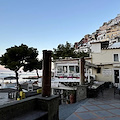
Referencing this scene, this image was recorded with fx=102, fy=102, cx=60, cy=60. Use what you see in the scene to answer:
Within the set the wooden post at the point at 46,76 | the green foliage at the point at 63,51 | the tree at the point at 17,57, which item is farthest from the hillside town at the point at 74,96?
the tree at the point at 17,57

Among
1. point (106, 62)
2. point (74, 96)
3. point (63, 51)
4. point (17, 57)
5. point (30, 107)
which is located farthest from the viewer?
point (17, 57)

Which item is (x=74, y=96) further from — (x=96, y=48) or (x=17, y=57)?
(x=17, y=57)

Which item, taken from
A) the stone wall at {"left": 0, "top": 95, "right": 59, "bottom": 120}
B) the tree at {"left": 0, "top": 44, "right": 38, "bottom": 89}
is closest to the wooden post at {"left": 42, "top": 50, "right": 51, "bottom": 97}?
the stone wall at {"left": 0, "top": 95, "right": 59, "bottom": 120}

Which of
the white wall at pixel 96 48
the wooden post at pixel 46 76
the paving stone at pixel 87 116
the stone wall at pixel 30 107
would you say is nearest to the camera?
the stone wall at pixel 30 107

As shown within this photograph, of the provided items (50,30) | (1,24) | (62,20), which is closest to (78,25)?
(62,20)

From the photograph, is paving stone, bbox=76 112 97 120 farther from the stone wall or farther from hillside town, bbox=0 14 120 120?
the stone wall

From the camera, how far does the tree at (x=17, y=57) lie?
22.3m

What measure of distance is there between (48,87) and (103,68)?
38.1 ft

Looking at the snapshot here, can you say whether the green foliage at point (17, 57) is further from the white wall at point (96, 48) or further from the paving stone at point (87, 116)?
the paving stone at point (87, 116)

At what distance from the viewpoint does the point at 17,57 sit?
23906mm

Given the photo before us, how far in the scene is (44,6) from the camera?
1248cm

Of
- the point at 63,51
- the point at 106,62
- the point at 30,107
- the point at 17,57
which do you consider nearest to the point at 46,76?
the point at 30,107

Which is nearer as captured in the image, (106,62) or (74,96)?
(74,96)

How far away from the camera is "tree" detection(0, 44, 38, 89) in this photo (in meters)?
22.3
